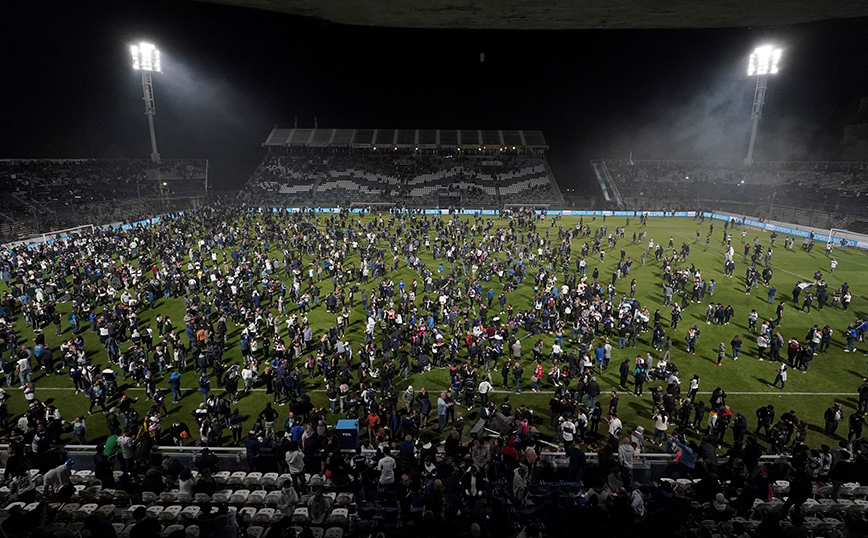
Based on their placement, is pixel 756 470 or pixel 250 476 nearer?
pixel 250 476

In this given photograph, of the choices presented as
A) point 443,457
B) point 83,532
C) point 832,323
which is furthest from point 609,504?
point 832,323

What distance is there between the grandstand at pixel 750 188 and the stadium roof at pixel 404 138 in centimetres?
1322

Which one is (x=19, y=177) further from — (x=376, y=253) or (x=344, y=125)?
(x=344, y=125)

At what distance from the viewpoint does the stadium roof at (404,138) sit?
75963mm

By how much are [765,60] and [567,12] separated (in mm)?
68118

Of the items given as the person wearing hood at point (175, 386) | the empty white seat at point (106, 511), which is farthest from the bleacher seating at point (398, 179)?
the empty white seat at point (106, 511)

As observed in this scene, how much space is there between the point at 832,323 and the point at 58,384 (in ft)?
113

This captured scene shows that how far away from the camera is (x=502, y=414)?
43.1 ft

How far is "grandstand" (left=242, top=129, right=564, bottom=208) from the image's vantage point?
66.2 metres

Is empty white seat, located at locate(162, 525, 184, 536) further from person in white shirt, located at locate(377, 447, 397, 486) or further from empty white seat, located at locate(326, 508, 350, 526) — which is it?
person in white shirt, located at locate(377, 447, 397, 486)

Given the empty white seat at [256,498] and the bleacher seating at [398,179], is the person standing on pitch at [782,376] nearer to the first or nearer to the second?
the empty white seat at [256,498]

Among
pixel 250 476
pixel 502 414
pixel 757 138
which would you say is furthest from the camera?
pixel 757 138

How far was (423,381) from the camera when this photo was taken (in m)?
17.7

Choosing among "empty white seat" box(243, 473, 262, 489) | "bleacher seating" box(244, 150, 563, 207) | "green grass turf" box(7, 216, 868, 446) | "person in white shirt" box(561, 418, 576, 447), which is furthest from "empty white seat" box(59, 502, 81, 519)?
"bleacher seating" box(244, 150, 563, 207)
